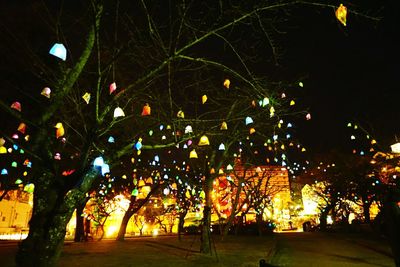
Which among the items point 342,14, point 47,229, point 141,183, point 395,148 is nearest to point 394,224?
point 342,14

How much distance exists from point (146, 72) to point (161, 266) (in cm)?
738

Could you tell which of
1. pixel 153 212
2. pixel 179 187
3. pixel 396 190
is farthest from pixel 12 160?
pixel 153 212

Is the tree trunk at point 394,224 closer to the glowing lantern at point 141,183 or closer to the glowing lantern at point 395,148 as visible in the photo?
the glowing lantern at point 395,148

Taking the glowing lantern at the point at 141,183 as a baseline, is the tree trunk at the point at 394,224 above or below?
below

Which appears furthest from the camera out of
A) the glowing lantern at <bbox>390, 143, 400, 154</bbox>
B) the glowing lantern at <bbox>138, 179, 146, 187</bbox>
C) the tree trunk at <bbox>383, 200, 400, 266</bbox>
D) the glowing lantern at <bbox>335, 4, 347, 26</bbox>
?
the glowing lantern at <bbox>138, 179, 146, 187</bbox>

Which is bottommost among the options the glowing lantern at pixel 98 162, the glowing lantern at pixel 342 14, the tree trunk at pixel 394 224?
the tree trunk at pixel 394 224

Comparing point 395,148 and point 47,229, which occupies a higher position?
point 395,148

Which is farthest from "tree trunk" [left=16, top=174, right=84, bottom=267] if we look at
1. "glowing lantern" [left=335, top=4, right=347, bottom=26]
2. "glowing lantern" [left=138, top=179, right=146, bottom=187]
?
"glowing lantern" [left=138, top=179, right=146, bottom=187]

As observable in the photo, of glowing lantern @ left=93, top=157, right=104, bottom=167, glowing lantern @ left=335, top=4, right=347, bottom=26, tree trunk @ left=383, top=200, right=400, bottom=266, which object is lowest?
tree trunk @ left=383, top=200, right=400, bottom=266

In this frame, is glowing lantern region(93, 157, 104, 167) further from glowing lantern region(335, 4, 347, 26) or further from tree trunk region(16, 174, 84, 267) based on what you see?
glowing lantern region(335, 4, 347, 26)

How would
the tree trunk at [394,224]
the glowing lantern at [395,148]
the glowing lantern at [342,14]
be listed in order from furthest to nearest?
the glowing lantern at [395,148], the tree trunk at [394,224], the glowing lantern at [342,14]

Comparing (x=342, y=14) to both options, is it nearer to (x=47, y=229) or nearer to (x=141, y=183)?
(x=47, y=229)

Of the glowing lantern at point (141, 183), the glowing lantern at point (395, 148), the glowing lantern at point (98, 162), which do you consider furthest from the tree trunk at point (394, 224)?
the glowing lantern at point (141, 183)

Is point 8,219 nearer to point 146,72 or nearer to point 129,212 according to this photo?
point 129,212
